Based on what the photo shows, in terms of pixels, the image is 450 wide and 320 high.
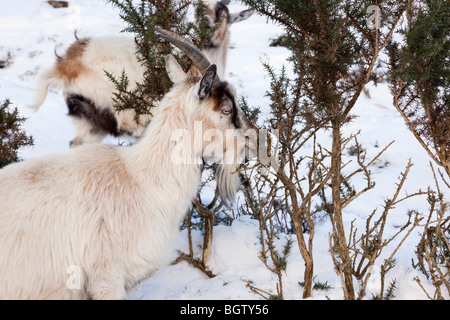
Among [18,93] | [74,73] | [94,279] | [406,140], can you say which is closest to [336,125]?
[94,279]

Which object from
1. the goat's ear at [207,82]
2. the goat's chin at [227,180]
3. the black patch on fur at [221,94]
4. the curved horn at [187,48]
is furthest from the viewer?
the goat's chin at [227,180]

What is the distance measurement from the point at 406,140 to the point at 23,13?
11.4 metres

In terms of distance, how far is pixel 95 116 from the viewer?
5469 mm

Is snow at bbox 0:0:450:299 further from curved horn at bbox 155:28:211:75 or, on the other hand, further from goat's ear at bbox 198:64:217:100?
goat's ear at bbox 198:64:217:100

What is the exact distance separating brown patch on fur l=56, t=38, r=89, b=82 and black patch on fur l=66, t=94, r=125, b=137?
218 mm

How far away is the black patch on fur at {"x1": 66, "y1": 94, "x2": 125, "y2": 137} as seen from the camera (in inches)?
215

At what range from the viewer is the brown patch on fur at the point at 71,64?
546cm

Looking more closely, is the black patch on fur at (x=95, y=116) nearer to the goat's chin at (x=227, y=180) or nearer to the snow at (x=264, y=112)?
the snow at (x=264, y=112)

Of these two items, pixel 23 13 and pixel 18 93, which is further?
pixel 23 13

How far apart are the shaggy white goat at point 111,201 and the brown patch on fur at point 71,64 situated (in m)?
2.21

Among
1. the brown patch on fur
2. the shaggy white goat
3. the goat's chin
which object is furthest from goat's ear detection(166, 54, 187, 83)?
the brown patch on fur

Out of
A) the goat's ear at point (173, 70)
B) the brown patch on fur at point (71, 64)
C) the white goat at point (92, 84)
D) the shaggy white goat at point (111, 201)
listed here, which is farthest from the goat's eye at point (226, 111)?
the brown patch on fur at point (71, 64)
